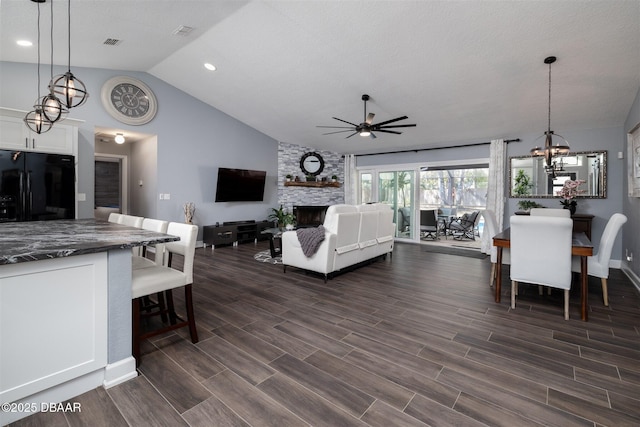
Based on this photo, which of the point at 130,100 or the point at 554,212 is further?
the point at 130,100

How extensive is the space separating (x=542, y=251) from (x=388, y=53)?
3025mm

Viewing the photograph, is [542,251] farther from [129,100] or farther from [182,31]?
[129,100]

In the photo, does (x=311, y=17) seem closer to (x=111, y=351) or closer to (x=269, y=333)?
(x=269, y=333)

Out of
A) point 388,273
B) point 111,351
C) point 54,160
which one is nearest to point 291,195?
point 388,273

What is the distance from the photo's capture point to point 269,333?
253 cm

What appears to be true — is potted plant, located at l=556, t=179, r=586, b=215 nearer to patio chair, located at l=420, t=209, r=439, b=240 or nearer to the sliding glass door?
patio chair, located at l=420, t=209, r=439, b=240

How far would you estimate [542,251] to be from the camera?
2.89m

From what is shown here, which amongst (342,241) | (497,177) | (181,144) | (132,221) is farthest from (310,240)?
(497,177)

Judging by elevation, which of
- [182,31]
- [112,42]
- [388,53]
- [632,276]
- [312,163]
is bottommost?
[632,276]

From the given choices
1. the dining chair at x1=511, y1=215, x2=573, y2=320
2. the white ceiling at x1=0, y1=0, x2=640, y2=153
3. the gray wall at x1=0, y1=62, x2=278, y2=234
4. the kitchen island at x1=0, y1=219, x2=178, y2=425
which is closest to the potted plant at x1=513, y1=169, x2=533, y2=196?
the white ceiling at x1=0, y1=0, x2=640, y2=153

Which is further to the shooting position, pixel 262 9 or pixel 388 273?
pixel 388 273

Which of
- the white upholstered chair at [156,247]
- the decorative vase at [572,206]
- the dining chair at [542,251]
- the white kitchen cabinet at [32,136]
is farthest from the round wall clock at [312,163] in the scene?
the dining chair at [542,251]

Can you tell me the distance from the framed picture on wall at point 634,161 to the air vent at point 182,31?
20.1 ft

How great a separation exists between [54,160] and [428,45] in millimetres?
5290
